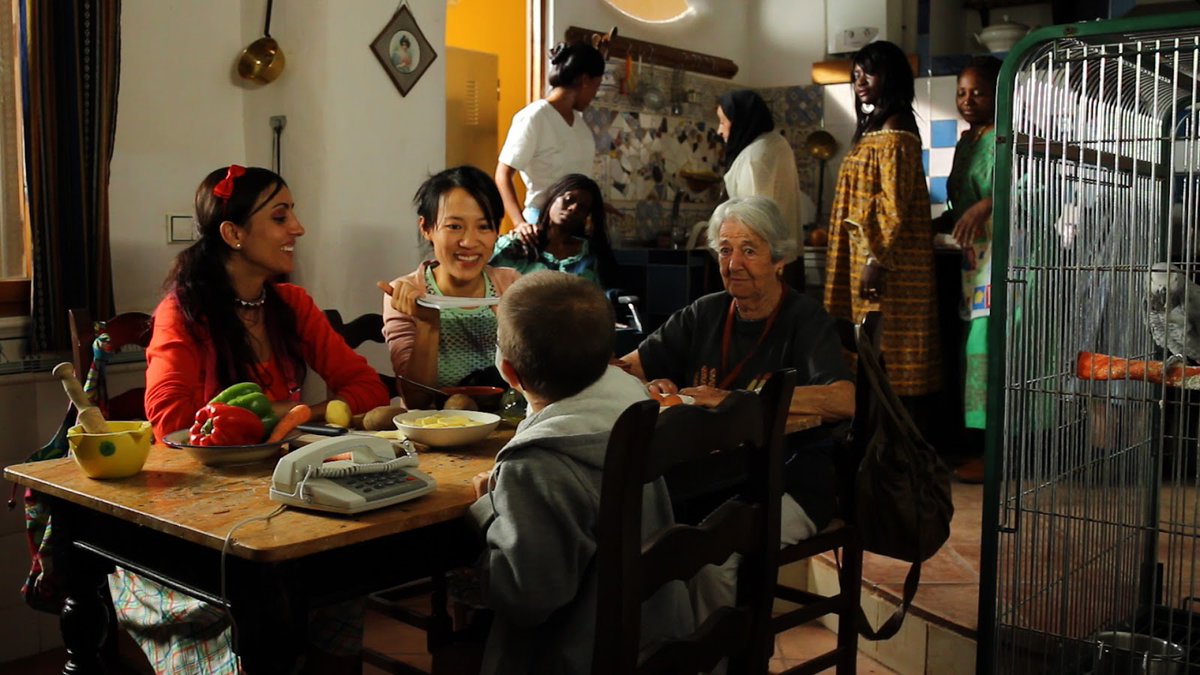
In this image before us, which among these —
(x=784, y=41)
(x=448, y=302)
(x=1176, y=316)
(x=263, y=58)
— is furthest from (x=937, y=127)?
(x=448, y=302)

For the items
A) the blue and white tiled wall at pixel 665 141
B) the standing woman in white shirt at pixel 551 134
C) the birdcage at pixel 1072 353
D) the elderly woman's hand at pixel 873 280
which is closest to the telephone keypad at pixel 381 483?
the birdcage at pixel 1072 353

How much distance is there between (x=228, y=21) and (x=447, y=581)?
1.96m

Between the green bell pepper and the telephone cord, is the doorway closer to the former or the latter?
the green bell pepper

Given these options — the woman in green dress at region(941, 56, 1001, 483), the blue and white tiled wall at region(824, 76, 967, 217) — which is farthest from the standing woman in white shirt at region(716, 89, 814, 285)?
the blue and white tiled wall at region(824, 76, 967, 217)

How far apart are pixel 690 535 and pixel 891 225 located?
3.06 metres

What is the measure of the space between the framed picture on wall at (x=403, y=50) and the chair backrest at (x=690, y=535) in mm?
2272

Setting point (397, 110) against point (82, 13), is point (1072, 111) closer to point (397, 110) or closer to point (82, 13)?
point (397, 110)

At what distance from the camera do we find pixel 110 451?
5.84 ft

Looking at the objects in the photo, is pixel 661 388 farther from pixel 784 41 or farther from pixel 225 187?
pixel 784 41

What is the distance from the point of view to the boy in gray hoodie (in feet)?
→ 5.11

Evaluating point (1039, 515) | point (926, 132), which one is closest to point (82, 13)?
point (1039, 515)

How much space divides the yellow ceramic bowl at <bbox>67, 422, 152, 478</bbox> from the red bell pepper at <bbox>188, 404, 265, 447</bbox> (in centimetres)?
10

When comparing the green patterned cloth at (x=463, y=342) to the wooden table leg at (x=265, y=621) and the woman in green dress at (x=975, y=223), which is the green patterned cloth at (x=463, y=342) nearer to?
the wooden table leg at (x=265, y=621)

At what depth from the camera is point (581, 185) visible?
4.10 metres
